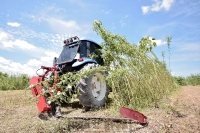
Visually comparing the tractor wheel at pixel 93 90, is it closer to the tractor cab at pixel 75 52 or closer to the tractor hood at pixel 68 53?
the tractor cab at pixel 75 52

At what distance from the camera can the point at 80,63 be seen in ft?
17.7

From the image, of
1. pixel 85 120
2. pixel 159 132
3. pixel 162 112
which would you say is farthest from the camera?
pixel 162 112

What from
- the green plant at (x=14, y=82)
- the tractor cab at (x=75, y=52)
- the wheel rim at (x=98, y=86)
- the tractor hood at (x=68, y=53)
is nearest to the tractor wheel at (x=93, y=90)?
the wheel rim at (x=98, y=86)

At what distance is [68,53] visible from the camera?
617 centimetres

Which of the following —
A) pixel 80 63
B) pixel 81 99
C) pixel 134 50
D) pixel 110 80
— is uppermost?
pixel 134 50

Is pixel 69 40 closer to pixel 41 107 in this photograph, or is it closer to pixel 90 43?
pixel 90 43

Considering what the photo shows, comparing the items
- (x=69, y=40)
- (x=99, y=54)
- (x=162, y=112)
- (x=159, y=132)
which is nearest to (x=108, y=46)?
(x=99, y=54)

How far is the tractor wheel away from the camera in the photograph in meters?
4.96

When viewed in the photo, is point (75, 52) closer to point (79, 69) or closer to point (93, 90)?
point (79, 69)

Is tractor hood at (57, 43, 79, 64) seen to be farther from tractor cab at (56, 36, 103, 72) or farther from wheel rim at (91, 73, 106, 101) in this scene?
wheel rim at (91, 73, 106, 101)

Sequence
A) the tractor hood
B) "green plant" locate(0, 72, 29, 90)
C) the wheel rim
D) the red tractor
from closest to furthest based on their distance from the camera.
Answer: the red tractor
the wheel rim
the tractor hood
"green plant" locate(0, 72, 29, 90)

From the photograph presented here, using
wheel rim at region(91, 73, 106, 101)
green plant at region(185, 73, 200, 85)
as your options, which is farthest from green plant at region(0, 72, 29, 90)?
green plant at region(185, 73, 200, 85)

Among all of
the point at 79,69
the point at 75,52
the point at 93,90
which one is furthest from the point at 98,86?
the point at 75,52

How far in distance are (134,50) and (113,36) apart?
73 cm
